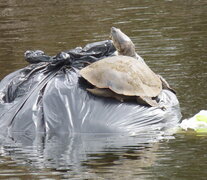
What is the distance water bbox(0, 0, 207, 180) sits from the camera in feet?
22.3

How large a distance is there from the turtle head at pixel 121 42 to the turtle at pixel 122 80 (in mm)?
407

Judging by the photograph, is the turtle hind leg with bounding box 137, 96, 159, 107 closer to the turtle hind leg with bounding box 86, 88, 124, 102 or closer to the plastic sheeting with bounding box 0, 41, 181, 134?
the plastic sheeting with bounding box 0, 41, 181, 134

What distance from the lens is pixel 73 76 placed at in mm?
8594

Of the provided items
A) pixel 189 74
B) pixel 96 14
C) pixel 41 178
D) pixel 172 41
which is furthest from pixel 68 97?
pixel 96 14

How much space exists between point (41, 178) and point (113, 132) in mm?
1750

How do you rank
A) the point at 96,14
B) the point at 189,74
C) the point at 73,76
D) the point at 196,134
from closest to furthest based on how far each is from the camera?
1. the point at 196,134
2. the point at 73,76
3. the point at 189,74
4. the point at 96,14

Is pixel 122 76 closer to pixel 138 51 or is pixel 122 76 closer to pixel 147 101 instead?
pixel 147 101

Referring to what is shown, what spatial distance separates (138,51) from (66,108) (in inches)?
177

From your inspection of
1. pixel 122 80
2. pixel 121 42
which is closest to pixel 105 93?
pixel 122 80

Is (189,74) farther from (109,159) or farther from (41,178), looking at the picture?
(41,178)

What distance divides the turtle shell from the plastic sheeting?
0.18 m

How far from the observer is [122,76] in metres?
8.30

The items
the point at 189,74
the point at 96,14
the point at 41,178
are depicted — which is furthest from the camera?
the point at 96,14

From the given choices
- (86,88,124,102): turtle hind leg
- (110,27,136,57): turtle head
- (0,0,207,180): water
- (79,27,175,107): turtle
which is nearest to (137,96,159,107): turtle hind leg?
(79,27,175,107): turtle
